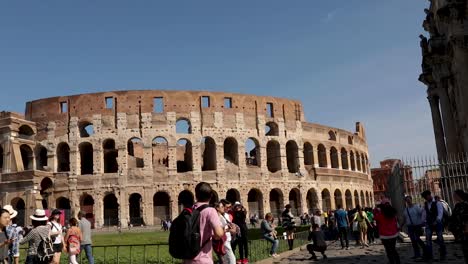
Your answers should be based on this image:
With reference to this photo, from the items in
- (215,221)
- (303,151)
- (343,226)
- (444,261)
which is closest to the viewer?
(215,221)

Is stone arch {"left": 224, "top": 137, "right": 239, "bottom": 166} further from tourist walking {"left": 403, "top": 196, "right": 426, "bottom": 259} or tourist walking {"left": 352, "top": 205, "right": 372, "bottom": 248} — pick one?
tourist walking {"left": 403, "top": 196, "right": 426, "bottom": 259}

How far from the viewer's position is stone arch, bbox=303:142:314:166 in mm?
35997

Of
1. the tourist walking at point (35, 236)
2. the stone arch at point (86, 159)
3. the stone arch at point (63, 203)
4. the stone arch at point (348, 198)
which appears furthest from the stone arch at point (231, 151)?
the tourist walking at point (35, 236)

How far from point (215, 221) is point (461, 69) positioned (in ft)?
37.8

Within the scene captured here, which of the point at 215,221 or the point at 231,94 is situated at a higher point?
the point at 231,94

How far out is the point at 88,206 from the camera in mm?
30203

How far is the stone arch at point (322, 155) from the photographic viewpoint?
37463 millimetres

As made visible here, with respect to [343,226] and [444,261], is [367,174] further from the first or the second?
[444,261]

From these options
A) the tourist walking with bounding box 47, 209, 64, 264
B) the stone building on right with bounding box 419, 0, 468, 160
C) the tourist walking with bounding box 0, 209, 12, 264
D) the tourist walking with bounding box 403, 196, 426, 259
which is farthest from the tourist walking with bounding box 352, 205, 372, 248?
the tourist walking with bounding box 0, 209, 12, 264

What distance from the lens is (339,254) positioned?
1091 centimetres

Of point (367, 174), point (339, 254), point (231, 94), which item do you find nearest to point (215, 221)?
point (339, 254)

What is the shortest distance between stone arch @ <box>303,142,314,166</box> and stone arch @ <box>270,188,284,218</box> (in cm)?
395

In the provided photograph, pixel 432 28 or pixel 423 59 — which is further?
pixel 432 28

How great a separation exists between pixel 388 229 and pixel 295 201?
97.7 ft
